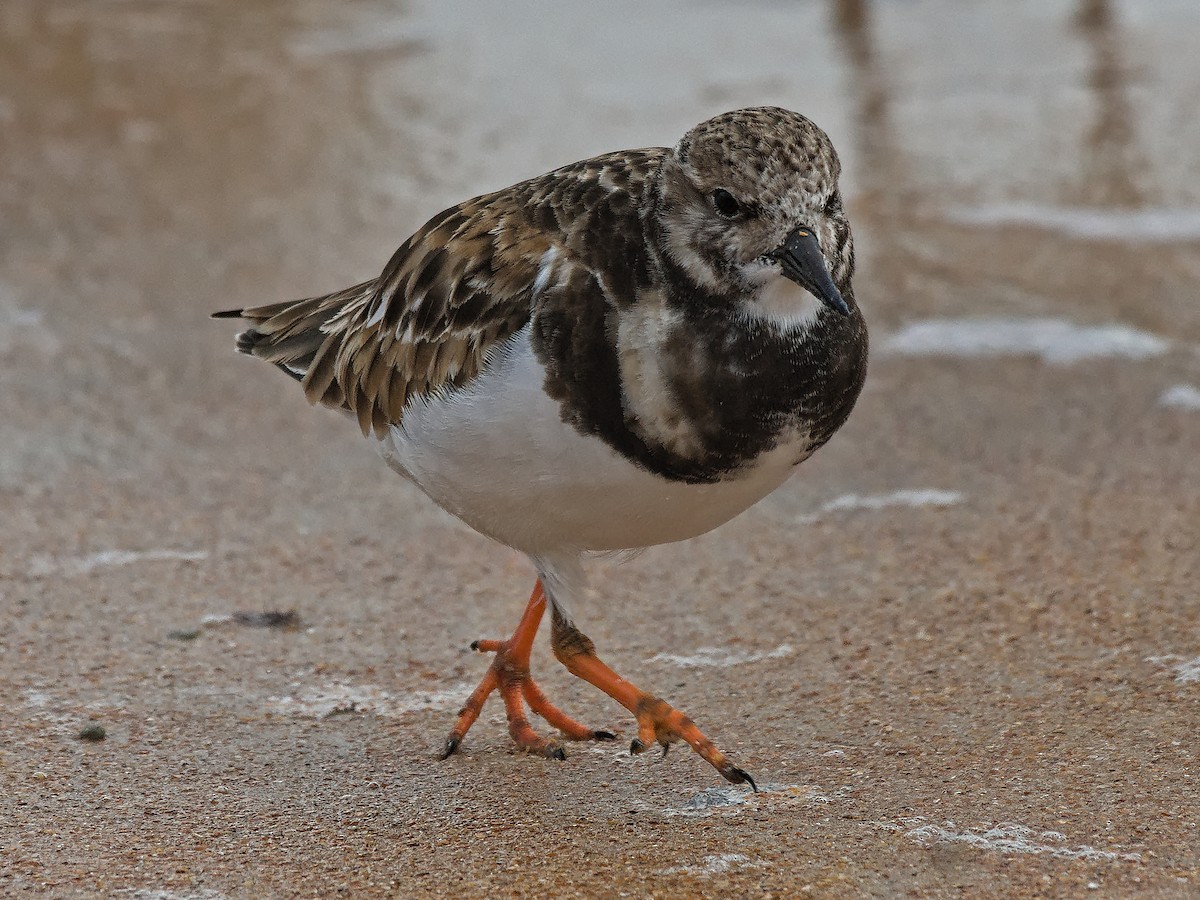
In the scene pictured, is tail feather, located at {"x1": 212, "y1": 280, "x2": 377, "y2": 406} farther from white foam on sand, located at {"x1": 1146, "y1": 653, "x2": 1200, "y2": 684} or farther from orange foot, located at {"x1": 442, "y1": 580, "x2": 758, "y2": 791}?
white foam on sand, located at {"x1": 1146, "y1": 653, "x2": 1200, "y2": 684}

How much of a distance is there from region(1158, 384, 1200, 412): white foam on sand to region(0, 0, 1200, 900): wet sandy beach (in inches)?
0.5

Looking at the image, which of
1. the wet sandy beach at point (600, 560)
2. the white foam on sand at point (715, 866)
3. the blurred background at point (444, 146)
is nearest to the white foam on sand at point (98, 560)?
the wet sandy beach at point (600, 560)

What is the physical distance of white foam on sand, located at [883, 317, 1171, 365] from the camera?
555cm

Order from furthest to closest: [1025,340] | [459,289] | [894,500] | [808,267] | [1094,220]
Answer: [1094,220], [1025,340], [894,500], [459,289], [808,267]

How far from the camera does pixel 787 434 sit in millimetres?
2930

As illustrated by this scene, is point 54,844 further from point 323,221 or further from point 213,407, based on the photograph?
point 323,221

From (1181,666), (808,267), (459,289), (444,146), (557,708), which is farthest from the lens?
(444,146)

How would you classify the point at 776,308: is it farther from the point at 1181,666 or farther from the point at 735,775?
the point at 1181,666

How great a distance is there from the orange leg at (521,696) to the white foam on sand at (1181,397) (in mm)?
2459

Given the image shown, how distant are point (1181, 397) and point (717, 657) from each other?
6.99 feet

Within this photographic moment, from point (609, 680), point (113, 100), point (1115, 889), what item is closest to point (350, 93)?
point (113, 100)

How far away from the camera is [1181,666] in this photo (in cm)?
359

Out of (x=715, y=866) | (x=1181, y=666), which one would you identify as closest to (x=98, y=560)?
(x=715, y=866)

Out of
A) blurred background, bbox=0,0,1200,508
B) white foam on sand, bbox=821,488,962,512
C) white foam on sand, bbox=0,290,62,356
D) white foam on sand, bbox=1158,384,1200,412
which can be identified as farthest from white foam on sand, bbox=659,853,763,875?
white foam on sand, bbox=0,290,62,356
